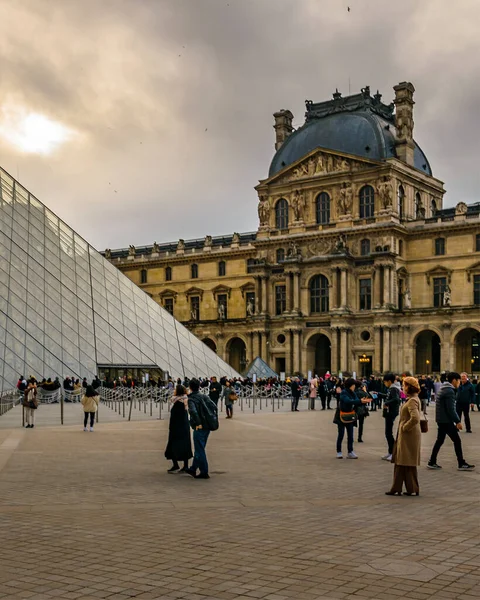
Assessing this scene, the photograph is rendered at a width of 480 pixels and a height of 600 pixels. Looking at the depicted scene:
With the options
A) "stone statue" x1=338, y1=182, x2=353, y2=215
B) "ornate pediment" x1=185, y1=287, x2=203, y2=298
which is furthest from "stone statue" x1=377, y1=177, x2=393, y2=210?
"ornate pediment" x1=185, y1=287, x2=203, y2=298

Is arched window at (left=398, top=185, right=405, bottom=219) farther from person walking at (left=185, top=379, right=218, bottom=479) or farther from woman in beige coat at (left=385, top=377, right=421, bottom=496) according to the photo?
woman in beige coat at (left=385, top=377, right=421, bottom=496)

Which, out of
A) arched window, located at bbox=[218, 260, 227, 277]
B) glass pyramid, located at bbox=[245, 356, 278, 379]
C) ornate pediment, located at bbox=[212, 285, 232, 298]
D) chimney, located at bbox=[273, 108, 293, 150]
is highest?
chimney, located at bbox=[273, 108, 293, 150]

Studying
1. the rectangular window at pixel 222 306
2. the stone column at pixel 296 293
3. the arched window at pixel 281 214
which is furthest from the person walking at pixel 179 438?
the rectangular window at pixel 222 306

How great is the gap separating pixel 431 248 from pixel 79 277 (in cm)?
3079

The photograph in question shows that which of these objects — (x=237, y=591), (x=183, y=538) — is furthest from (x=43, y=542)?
(x=237, y=591)

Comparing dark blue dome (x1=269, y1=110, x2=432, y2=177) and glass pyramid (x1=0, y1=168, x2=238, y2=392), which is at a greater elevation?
dark blue dome (x1=269, y1=110, x2=432, y2=177)

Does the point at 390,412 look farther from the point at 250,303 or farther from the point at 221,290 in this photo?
the point at 221,290

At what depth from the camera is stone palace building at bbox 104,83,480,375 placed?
199ft

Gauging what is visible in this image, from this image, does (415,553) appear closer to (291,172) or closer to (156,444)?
(156,444)

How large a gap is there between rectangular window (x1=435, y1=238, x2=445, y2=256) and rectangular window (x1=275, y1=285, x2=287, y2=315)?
1224 centimetres

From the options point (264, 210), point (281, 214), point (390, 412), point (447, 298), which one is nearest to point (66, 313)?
point (390, 412)

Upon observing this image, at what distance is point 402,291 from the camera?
62625 millimetres

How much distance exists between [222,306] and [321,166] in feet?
50.7

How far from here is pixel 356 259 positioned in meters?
63.0
